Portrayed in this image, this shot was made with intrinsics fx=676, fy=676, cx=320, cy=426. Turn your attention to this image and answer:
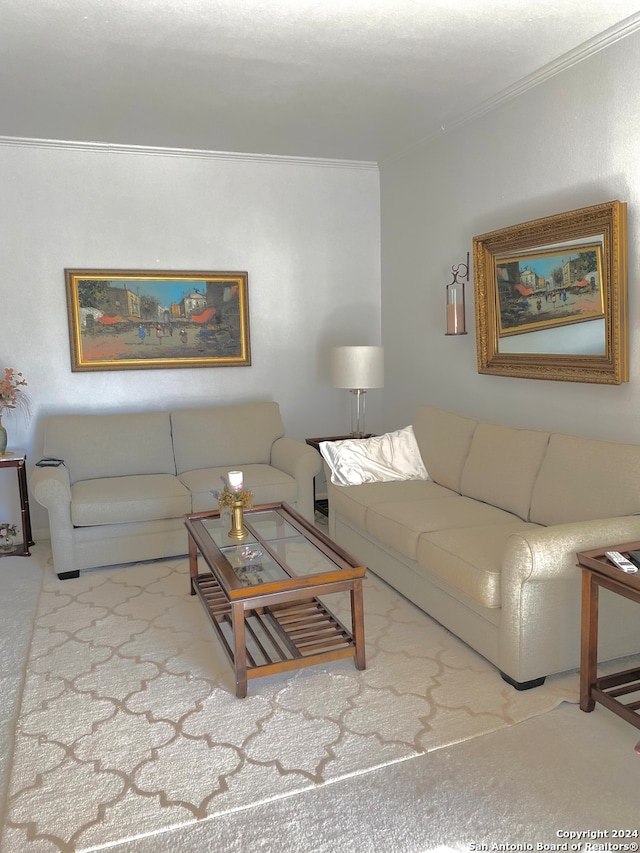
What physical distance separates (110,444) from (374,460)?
182 cm

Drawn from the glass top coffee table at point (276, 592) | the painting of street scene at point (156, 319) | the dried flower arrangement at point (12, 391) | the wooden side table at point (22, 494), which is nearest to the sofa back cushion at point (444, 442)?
the glass top coffee table at point (276, 592)

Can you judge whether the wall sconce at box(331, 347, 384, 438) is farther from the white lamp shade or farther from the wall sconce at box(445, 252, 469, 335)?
the wall sconce at box(445, 252, 469, 335)

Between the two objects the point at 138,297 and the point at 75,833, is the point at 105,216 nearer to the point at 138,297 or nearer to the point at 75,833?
the point at 138,297

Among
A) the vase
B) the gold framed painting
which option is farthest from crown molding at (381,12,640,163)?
the vase

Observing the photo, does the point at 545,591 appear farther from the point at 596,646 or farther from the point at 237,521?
the point at 237,521

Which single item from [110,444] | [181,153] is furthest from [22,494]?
[181,153]

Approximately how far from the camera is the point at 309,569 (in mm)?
2906

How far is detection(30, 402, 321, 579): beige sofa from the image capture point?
4.08m

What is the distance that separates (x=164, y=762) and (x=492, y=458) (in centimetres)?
230

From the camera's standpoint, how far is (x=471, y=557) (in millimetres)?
2904

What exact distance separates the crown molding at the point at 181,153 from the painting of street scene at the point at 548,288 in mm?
2008

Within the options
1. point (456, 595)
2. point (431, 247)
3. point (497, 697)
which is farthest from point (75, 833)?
point (431, 247)

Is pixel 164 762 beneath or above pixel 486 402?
beneath

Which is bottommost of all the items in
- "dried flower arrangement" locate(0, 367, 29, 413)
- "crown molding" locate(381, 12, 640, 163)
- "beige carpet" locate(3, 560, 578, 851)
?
"beige carpet" locate(3, 560, 578, 851)
